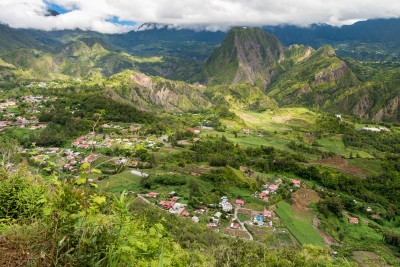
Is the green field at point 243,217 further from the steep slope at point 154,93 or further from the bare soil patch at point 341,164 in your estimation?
the steep slope at point 154,93

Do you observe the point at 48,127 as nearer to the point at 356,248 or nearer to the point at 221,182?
the point at 221,182

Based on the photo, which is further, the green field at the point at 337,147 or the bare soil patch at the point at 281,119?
the bare soil patch at the point at 281,119

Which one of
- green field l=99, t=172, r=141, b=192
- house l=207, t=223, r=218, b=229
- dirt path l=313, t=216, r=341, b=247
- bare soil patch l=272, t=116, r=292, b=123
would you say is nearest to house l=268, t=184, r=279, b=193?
dirt path l=313, t=216, r=341, b=247

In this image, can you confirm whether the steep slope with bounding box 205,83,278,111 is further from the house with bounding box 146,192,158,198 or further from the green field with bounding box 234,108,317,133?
the house with bounding box 146,192,158,198

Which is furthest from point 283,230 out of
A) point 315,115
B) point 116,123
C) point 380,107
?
point 380,107

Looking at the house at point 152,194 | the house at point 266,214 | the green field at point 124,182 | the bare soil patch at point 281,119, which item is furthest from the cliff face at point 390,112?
the house at point 152,194
